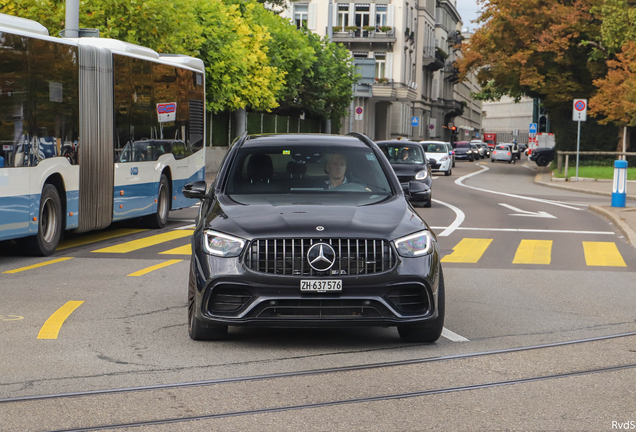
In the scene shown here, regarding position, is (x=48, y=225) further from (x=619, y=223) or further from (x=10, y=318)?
(x=619, y=223)

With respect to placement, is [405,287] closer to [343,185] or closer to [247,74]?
[343,185]

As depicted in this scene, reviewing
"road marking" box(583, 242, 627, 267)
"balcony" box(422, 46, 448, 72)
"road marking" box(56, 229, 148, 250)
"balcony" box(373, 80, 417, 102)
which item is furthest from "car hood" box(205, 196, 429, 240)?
"balcony" box(422, 46, 448, 72)

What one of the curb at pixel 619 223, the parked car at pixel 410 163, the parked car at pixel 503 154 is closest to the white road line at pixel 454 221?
the parked car at pixel 410 163

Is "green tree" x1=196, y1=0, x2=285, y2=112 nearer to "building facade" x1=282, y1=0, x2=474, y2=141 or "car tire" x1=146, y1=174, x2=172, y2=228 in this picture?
"car tire" x1=146, y1=174, x2=172, y2=228

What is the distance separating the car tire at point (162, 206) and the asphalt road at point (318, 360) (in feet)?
15.6

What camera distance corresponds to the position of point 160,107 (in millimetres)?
16391

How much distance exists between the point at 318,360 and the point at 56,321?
248 cm

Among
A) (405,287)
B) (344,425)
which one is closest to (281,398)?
(344,425)

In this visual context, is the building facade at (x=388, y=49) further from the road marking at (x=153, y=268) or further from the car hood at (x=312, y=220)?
the car hood at (x=312, y=220)

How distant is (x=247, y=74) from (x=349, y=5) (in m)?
42.6

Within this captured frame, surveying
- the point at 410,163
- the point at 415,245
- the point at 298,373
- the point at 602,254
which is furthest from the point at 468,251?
the point at 410,163

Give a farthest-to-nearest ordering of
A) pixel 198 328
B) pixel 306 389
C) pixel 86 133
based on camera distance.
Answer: pixel 86 133
pixel 198 328
pixel 306 389

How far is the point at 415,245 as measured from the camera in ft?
22.1

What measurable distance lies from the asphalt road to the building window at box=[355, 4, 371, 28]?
68188 millimetres
